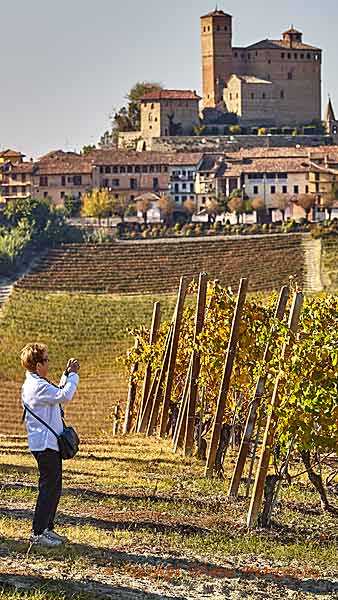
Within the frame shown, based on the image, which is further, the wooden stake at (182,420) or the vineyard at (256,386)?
the wooden stake at (182,420)

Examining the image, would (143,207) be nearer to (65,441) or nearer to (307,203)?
(307,203)

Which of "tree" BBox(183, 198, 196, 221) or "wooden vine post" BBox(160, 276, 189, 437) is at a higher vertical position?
"wooden vine post" BBox(160, 276, 189, 437)

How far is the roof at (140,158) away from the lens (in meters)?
103

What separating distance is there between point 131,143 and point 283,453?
105177mm

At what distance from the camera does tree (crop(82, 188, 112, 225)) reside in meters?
94.1

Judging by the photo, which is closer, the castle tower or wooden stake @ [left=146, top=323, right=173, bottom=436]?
wooden stake @ [left=146, top=323, right=173, bottom=436]

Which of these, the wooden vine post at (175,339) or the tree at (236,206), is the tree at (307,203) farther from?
the wooden vine post at (175,339)

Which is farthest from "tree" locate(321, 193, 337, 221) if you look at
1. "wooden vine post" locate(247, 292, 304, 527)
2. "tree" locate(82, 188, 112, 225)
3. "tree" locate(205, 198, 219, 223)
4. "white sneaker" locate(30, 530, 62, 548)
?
"white sneaker" locate(30, 530, 62, 548)

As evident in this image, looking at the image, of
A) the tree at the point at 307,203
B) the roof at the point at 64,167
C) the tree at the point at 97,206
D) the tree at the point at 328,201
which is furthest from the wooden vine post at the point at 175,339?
the roof at the point at 64,167

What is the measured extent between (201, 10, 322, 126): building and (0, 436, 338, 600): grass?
102 meters

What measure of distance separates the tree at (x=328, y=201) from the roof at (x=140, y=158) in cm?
1319

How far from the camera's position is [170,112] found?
112m

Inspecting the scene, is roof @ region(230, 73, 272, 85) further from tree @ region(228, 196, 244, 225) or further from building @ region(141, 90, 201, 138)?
tree @ region(228, 196, 244, 225)

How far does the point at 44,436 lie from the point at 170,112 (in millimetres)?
104663
